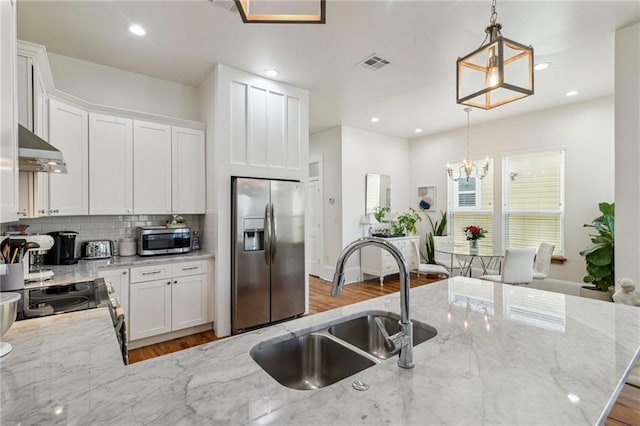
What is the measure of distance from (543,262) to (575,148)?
1.83 m

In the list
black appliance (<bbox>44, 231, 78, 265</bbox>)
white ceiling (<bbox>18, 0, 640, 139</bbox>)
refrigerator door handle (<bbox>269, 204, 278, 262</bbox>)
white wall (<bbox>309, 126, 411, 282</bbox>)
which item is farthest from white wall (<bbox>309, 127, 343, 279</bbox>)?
black appliance (<bbox>44, 231, 78, 265</bbox>)

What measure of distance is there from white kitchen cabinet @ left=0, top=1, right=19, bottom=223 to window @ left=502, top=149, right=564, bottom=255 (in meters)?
6.13

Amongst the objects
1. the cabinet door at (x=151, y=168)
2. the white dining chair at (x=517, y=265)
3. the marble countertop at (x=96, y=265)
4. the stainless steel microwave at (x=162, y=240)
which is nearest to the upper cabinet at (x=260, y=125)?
the cabinet door at (x=151, y=168)

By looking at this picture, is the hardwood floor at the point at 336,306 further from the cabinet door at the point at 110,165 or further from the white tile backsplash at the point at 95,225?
the cabinet door at the point at 110,165

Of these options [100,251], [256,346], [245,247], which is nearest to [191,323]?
[245,247]

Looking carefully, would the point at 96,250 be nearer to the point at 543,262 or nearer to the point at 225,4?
the point at 225,4

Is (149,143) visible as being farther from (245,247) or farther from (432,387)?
(432,387)

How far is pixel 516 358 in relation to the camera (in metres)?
0.98

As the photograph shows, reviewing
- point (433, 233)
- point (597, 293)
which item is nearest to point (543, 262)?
point (597, 293)

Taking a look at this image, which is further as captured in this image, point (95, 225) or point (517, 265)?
point (517, 265)

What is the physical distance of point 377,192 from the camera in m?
6.18

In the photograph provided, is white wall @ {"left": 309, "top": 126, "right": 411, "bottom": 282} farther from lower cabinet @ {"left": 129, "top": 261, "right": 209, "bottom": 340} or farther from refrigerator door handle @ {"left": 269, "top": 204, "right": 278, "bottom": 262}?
lower cabinet @ {"left": 129, "top": 261, "right": 209, "bottom": 340}

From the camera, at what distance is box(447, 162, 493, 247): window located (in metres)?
5.60

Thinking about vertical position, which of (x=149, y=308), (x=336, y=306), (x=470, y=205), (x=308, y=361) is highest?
(x=470, y=205)
